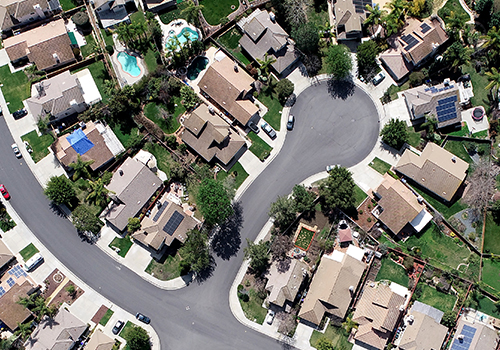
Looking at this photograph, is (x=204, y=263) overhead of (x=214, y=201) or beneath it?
beneath

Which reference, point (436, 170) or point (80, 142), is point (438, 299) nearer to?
point (436, 170)

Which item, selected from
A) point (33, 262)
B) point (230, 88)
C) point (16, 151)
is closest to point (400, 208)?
point (230, 88)

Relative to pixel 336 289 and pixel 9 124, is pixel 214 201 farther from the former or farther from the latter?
pixel 9 124

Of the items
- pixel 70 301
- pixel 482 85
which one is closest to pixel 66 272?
pixel 70 301

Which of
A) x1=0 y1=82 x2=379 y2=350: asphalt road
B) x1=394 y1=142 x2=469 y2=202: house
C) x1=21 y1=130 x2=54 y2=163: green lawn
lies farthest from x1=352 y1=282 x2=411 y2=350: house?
x1=21 y1=130 x2=54 y2=163: green lawn

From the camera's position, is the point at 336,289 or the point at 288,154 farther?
the point at 288,154

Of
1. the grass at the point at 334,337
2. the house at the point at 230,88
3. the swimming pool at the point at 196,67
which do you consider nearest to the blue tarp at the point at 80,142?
the swimming pool at the point at 196,67
